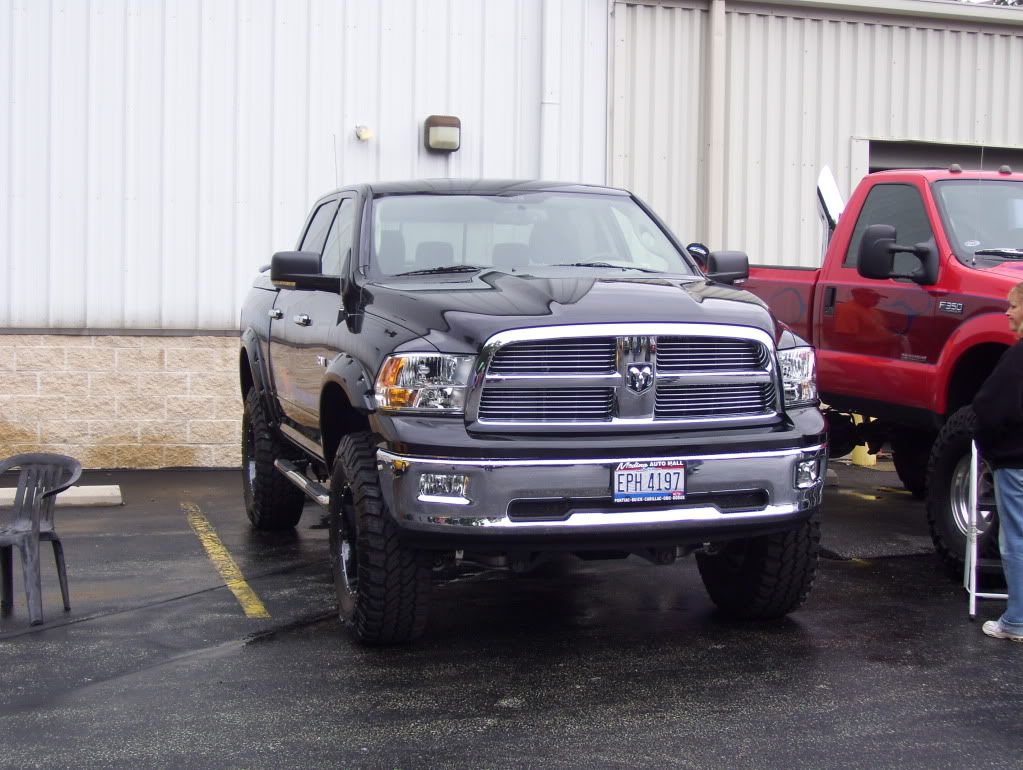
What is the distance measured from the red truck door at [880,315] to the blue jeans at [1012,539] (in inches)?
67.7

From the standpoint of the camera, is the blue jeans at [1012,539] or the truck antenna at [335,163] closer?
the blue jeans at [1012,539]

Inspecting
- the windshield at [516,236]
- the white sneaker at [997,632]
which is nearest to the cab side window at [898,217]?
the windshield at [516,236]

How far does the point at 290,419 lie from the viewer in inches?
326

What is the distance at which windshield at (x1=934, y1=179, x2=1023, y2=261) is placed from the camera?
8039 millimetres

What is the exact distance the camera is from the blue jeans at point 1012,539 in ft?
20.6

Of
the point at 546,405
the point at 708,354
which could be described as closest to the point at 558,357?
the point at 546,405

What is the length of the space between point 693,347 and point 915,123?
31.6 feet

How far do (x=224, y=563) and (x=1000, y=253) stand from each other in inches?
189

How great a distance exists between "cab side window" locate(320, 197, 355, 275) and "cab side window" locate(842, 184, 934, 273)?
116 inches

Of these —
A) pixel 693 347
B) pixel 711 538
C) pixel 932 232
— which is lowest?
pixel 711 538

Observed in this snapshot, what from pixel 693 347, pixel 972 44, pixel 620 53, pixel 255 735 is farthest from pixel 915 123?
pixel 255 735

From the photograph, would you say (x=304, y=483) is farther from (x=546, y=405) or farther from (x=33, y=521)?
(x=546, y=405)

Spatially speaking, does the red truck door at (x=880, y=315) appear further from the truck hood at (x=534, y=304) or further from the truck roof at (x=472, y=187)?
the truck hood at (x=534, y=304)

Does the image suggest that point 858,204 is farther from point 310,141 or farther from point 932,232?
point 310,141
